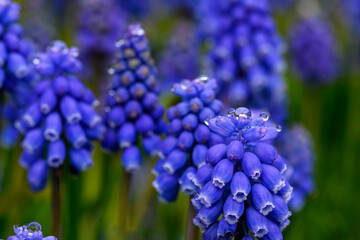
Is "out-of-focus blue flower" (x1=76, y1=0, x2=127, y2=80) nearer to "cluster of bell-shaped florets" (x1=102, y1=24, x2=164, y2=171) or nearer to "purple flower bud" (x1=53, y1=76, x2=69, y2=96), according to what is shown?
"cluster of bell-shaped florets" (x1=102, y1=24, x2=164, y2=171)

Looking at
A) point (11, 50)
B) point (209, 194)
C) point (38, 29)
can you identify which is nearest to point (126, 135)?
point (11, 50)

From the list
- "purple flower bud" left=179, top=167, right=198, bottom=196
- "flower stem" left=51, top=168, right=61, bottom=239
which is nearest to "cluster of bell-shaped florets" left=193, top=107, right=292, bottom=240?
"purple flower bud" left=179, top=167, right=198, bottom=196

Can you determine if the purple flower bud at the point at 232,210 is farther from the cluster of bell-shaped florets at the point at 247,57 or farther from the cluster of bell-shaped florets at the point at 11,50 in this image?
the cluster of bell-shaped florets at the point at 247,57

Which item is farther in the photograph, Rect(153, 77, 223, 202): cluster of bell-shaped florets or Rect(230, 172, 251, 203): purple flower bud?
Rect(153, 77, 223, 202): cluster of bell-shaped florets

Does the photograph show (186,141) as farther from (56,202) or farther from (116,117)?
(56,202)

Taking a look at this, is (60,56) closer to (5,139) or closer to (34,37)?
(5,139)

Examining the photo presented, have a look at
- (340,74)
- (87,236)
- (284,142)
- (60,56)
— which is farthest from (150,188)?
(340,74)
